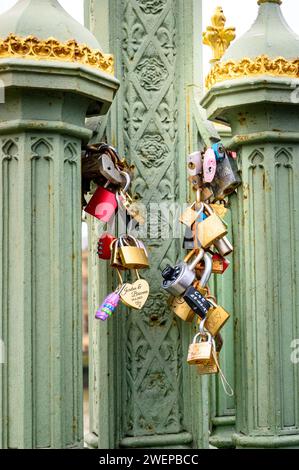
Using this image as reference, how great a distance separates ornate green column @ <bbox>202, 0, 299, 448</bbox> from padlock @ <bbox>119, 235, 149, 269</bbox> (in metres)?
0.47

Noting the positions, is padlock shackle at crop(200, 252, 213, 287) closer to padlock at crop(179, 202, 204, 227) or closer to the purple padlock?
padlock at crop(179, 202, 204, 227)

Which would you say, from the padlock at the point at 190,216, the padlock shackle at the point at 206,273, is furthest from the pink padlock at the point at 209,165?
the padlock shackle at the point at 206,273

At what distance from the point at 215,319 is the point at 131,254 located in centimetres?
44

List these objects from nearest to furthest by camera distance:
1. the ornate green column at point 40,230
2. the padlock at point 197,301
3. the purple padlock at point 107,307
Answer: the ornate green column at point 40,230 < the purple padlock at point 107,307 < the padlock at point 197,301

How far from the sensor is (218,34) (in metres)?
4.65

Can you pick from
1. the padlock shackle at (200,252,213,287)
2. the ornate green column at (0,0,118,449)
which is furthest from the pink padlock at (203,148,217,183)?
the ornate green column at (0,0,118,449)

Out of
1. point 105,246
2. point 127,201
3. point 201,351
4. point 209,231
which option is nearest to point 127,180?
point 127,201

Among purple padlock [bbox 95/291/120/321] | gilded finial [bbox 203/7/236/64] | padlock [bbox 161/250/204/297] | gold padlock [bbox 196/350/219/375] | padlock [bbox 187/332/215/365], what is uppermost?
gilded finial [bbox 203/7/236/64]

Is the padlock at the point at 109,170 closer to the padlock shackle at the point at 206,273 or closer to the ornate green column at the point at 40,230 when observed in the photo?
the ornate green column at the point at 40,230

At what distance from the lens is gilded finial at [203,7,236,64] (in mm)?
4605

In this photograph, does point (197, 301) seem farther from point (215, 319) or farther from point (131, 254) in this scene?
point (131, 254)

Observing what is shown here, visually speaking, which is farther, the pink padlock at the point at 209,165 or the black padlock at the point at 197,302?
the pink padlock at the point at 209,165

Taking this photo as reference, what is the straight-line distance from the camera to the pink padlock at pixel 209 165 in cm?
382

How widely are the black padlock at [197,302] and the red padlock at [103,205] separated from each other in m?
0.47
